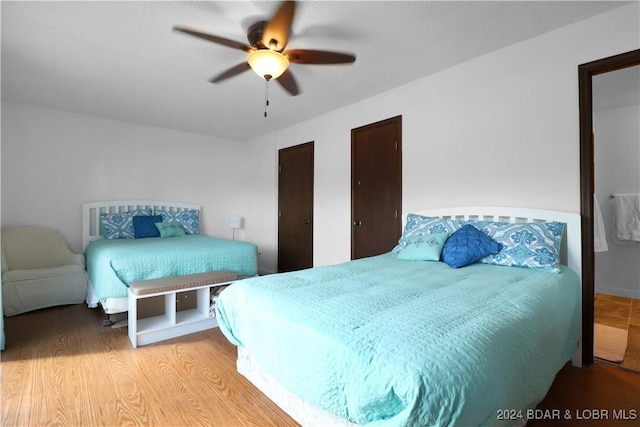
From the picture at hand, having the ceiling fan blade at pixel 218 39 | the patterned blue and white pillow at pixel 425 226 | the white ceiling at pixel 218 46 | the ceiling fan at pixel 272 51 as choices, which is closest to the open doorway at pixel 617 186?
the white ceiling at pixel 218 46

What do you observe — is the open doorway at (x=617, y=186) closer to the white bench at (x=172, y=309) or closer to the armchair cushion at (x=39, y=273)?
the white bench at (x=172, y=309)

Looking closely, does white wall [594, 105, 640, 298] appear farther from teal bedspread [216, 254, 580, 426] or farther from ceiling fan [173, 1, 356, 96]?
ceiling fan [173, 1, 356, 96]

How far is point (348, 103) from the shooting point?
3.72 m

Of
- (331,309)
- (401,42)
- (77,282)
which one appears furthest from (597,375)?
(77,282)

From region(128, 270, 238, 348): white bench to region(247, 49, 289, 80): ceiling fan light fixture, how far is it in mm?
1863

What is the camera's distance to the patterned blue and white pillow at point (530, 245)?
196 cm

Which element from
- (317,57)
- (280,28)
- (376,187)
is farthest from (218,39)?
(376,187)

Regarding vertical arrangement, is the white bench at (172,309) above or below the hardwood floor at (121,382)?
above

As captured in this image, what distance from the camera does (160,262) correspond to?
9.50ft

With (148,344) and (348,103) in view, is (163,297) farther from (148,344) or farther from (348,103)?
(348,103)

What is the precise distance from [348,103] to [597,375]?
3.33m

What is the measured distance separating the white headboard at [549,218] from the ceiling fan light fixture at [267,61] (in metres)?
1.91

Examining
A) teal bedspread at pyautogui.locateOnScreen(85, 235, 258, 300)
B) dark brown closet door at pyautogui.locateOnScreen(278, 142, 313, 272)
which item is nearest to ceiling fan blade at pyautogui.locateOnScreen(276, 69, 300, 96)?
dark brown closet door at pyautogui.locateOnScreen(278, 142, 313, 272)

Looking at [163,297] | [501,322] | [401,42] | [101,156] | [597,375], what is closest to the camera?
[501,322]
